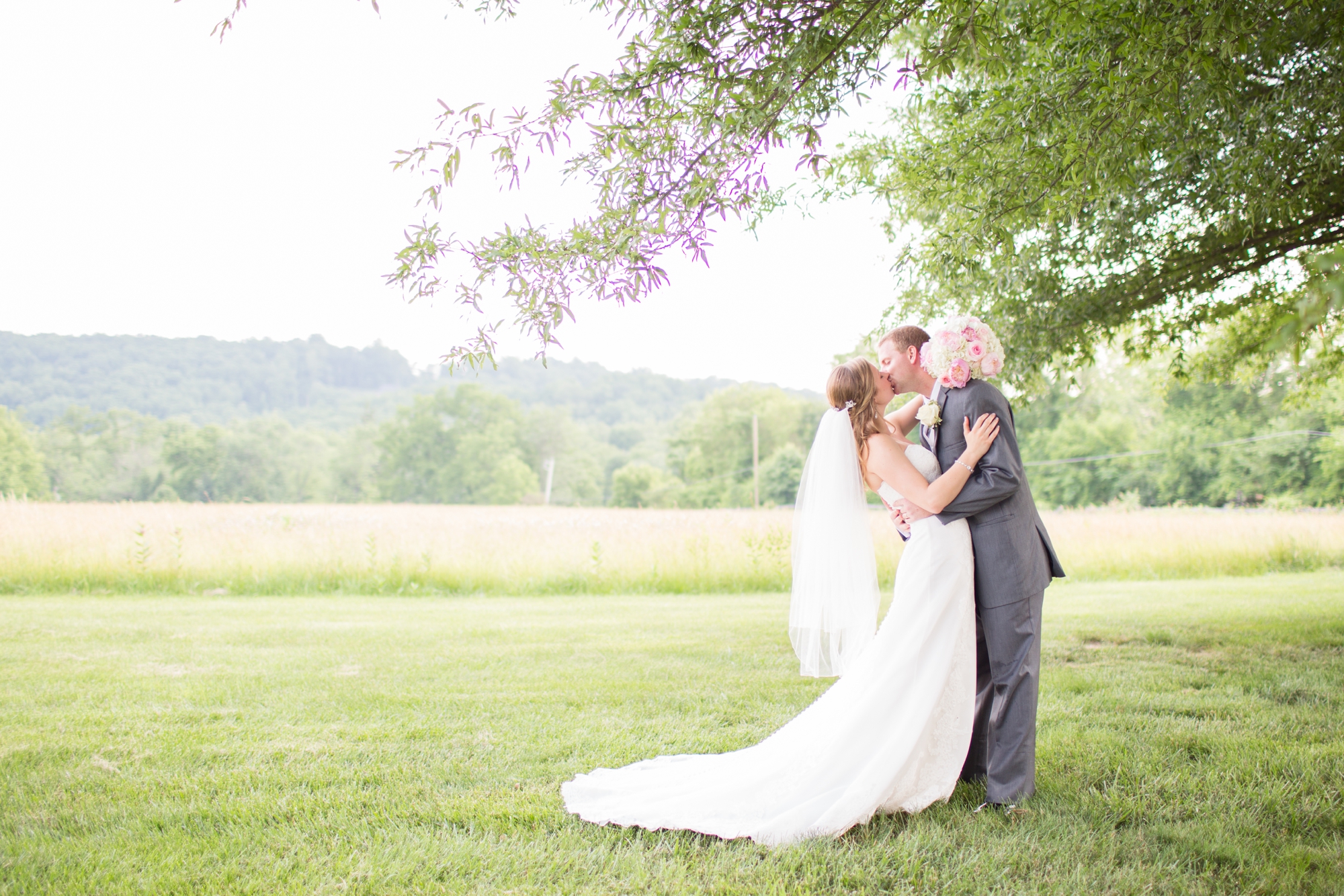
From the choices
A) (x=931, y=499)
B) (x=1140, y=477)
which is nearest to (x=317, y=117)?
(x=931, y=499)

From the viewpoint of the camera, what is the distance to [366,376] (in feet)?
310

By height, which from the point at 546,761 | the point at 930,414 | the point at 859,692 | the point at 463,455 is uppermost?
the point at 463,455

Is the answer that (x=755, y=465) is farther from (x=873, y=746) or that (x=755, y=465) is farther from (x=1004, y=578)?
(x=873, y=746)

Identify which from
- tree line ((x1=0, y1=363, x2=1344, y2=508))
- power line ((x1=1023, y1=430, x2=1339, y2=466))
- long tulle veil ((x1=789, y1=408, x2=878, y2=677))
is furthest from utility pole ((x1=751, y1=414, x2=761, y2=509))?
long tulle veil ((x1=789, y1=408, x2=878, y2=677))

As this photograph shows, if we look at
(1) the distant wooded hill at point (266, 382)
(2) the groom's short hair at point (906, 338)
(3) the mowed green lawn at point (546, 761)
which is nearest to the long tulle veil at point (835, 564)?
(2) the groom's short hair at point (906, 338)

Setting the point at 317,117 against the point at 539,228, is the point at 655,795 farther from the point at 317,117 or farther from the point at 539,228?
the point at 317,117

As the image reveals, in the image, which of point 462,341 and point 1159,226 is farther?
point 1159,226

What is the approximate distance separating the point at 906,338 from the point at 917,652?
1.55 meters

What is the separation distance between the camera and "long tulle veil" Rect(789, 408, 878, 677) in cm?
418

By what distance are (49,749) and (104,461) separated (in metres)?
54.9

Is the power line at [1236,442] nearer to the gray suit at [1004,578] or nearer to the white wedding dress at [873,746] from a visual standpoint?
the gray suit at [1004,578]

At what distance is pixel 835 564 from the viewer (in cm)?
421

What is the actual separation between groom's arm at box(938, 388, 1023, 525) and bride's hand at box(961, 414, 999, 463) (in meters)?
0.03

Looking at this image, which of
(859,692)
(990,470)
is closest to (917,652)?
(859,692)
